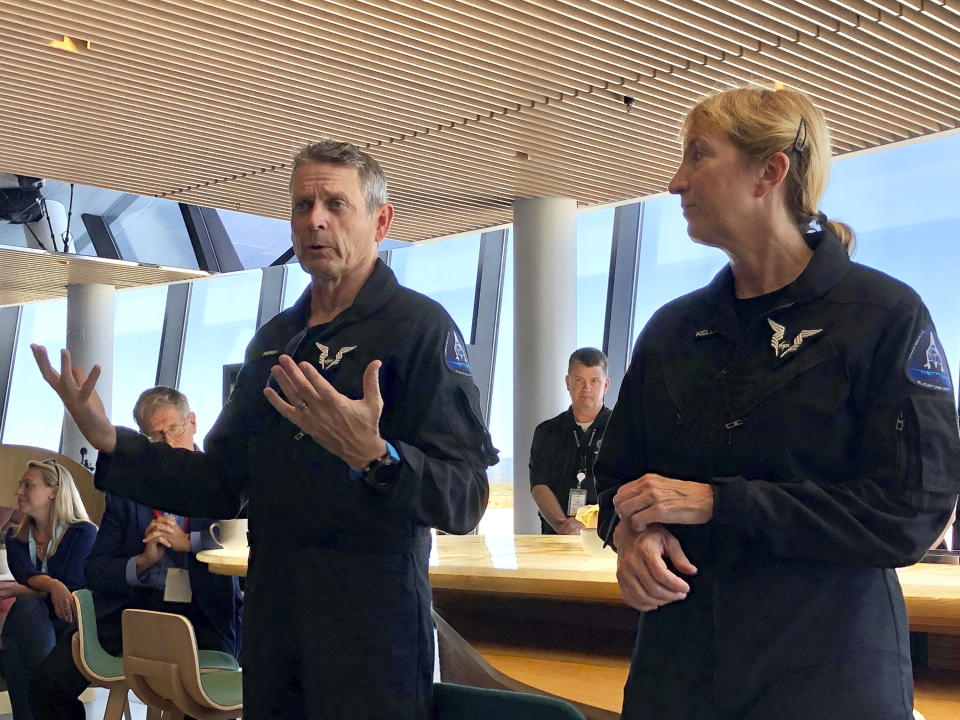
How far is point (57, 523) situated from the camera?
5.54 meters

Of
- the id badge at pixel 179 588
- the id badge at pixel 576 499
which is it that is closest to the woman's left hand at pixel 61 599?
the id badge at pixel 179 588

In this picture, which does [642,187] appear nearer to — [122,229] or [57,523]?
[57,523]

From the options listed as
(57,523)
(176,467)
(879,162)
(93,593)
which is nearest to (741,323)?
(176,467)

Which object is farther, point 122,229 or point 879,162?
point 122,229

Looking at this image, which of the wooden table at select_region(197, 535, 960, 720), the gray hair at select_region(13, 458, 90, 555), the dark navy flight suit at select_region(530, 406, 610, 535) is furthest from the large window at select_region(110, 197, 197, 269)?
the wooden table at select_region(197, 535, 960, 720)

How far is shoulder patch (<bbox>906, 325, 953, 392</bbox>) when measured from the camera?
1386 mm

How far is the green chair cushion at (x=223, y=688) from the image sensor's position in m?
3.40

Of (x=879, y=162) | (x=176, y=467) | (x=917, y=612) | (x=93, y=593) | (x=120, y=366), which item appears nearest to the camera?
(x=917, y=612)

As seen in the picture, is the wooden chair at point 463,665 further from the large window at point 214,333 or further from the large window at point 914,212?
the large window at point 214,333

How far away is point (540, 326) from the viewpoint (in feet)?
29.2

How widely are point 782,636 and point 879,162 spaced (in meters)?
7.71

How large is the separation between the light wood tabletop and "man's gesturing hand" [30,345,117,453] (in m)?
0.71

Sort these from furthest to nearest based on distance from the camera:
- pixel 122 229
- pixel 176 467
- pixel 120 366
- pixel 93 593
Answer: pixel 120 366 < pixel 122 229 < pixel 93 593 < pixel 176 467

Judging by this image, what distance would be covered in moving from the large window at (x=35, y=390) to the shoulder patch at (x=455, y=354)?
52.7 feet
